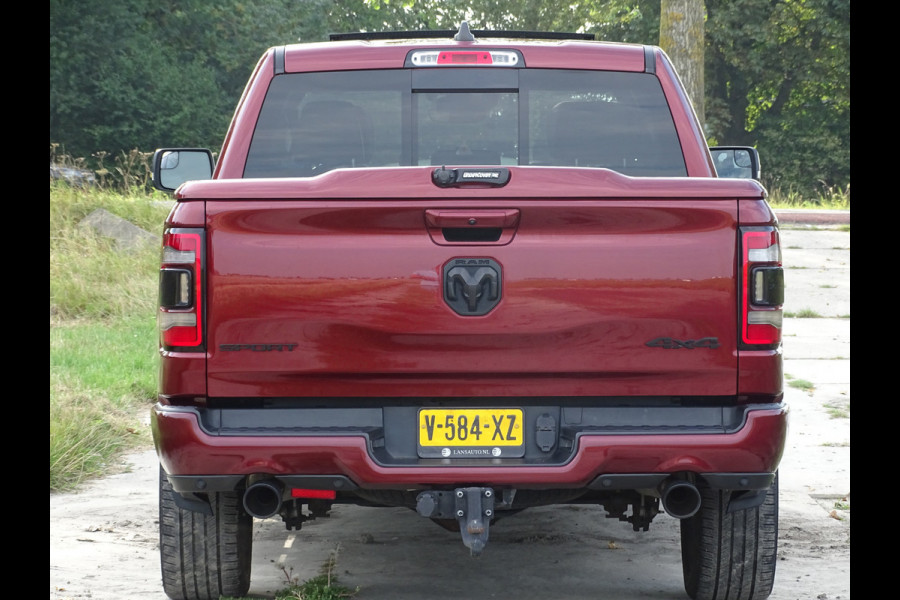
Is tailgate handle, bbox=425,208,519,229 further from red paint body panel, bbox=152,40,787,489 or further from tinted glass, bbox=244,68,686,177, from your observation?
tinted glass, bbox=244,68,686,177

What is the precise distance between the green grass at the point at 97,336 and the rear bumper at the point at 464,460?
3084mm

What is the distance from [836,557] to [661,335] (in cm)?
212

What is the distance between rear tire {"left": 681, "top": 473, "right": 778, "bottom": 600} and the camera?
4.19 m

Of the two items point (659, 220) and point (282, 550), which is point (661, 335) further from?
point (282, 550)

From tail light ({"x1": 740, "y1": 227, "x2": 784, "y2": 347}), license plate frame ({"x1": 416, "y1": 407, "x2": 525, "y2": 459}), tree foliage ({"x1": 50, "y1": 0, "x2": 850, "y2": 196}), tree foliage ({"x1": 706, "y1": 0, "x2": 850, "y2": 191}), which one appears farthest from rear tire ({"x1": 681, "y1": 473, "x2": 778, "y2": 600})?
tree foliage ({"x1": 706, "y1": 0, "x2": 850, "y2": 191})

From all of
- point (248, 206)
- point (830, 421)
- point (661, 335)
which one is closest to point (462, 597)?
point (661, 335)

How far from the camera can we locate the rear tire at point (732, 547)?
4.19 metres

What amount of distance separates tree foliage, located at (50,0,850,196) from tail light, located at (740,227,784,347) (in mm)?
33326

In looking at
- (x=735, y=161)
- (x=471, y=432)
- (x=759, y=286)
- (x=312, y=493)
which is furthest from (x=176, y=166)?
(x=759, y=286)

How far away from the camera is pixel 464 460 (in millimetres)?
3635

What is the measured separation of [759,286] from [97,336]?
28.1 ft

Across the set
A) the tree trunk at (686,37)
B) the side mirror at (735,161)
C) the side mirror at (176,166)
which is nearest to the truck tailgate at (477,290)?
the side mirror at (176,166)

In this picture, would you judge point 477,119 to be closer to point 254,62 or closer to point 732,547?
point 732,547

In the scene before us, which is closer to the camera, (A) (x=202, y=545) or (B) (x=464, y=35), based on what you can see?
(A) (x=202, y=545)
